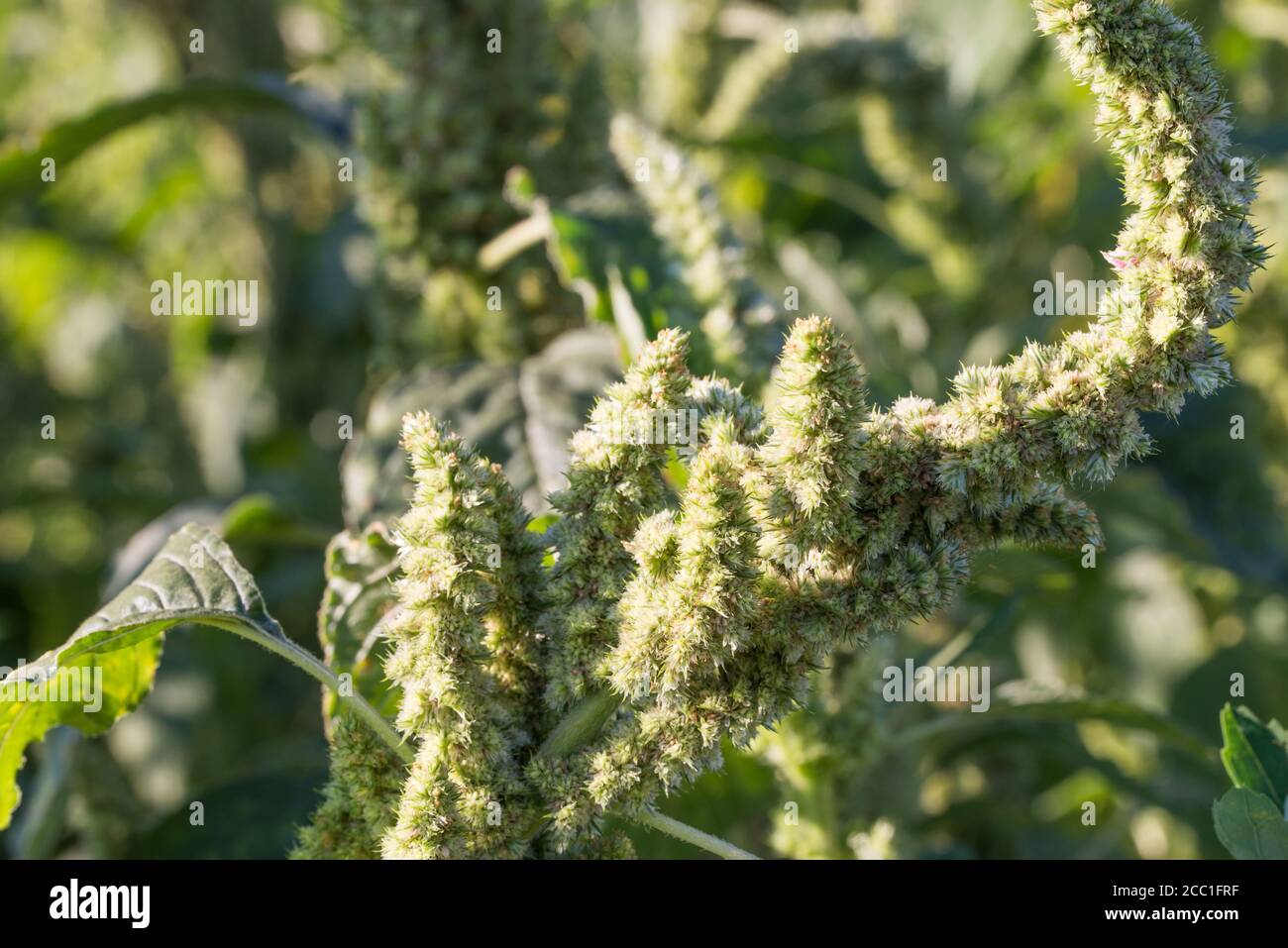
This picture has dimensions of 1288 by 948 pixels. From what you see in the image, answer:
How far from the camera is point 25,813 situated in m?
1.71

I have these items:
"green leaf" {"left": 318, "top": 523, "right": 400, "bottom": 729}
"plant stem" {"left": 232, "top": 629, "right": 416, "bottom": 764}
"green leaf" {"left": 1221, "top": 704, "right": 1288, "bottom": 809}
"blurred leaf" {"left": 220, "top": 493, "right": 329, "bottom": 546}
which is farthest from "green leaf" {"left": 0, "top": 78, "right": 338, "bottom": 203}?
"green leaf" {"left": 1221, "top": 704, "right": 1288, "bottom": 809}

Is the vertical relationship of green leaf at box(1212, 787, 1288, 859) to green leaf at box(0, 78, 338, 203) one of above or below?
below

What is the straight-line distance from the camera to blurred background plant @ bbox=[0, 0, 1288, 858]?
4.70ft

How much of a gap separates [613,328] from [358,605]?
0.45 m

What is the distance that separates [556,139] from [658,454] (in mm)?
977

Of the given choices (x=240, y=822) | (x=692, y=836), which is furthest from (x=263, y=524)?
(x=692, y=836)

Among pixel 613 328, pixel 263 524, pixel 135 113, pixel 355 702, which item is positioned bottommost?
pixel 355 702

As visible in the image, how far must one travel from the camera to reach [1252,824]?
88 centimetres

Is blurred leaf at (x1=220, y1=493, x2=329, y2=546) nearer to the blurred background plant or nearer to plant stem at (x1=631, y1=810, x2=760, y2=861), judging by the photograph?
the blurred background plant

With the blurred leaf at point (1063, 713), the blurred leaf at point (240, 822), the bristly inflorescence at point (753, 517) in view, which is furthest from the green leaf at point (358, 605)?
the blurred leaf at point (1063, 713)

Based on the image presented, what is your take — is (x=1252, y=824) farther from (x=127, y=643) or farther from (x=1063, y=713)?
(x=127, y=643)

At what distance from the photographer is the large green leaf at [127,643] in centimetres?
93

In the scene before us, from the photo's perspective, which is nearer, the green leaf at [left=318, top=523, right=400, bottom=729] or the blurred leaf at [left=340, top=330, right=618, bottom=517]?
the green leaf at [left=318, top=523, right=400, bottom=729]

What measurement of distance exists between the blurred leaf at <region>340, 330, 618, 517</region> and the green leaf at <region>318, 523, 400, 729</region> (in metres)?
0.14
